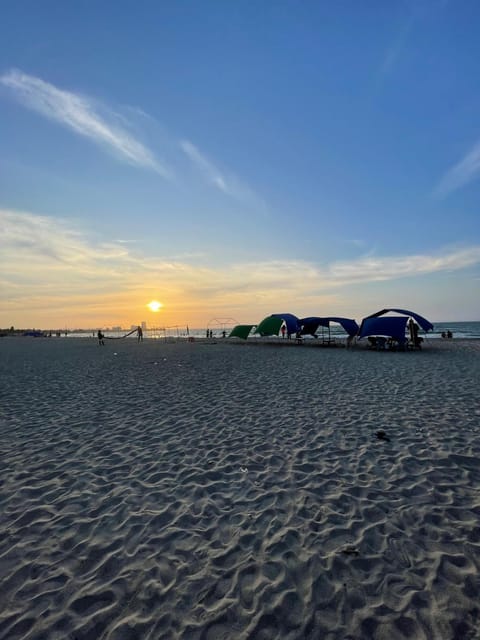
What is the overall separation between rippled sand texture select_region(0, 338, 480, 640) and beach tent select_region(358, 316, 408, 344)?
15.7 m

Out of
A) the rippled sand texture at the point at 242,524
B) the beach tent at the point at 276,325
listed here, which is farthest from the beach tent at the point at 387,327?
the rippled sand texture at the point at 242,524

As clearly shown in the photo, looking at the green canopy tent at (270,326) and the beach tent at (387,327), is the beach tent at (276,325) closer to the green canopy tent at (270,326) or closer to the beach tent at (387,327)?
the green canopy tent at (270,326)

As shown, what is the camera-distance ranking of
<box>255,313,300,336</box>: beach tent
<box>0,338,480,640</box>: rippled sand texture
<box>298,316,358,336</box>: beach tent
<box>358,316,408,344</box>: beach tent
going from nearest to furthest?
<box>0,338,480,640</box>: rippled sand texture < <box>358,316,408,344</box>: beach tent < <box>298,316,358,336</box>: beach tent < <box>255,313,300,336</box>: beach tent

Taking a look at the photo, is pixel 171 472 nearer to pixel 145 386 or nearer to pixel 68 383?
pixel 145 386

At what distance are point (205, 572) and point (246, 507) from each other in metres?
1.25

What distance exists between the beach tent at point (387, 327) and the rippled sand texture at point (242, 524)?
51.4ft

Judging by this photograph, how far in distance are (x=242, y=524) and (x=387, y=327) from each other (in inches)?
917

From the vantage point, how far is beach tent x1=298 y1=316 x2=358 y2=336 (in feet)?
99.2

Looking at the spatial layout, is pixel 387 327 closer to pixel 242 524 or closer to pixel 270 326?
pixel 270 326

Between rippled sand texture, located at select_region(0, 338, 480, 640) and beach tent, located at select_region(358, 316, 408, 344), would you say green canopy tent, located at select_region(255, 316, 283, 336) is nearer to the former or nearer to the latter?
beach tent, located at select_region(358, 316, 408, 344)

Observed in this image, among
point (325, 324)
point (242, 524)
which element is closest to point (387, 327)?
point (325, 324)

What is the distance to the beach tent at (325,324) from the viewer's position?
30.2 meters

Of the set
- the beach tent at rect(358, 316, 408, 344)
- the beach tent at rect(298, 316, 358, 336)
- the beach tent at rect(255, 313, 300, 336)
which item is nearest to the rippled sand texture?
the beach tent at rect(358, 316, 408, 344)

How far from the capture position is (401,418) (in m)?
8.17
